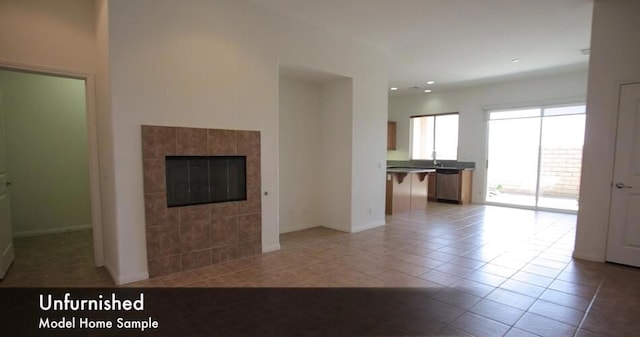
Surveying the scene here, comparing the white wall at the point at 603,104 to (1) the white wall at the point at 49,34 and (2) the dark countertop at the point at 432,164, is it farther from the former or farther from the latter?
(1) the white wall at the point at 49,34

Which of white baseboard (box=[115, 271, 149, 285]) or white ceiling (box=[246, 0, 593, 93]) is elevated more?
white ceiling (box=[246, 0, 593, 93])

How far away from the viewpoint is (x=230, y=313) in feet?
Answer: 8.07

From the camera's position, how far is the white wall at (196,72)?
9.57ft

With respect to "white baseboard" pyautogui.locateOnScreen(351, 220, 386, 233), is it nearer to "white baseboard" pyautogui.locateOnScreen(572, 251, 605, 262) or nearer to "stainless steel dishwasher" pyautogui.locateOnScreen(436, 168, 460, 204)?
"white baseboard" pyautogui.locateOnScreen(572, 251, 605, 262)

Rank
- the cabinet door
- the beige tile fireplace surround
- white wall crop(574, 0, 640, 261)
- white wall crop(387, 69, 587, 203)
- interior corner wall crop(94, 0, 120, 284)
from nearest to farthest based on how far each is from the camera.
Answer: interior corner wall crop(94, 0, 120, 284) < the beige tile fireplace surround < white wall crop(574, 0, 640, 261) < white wall crop(387, 69, 587, 203) < the cabinet door

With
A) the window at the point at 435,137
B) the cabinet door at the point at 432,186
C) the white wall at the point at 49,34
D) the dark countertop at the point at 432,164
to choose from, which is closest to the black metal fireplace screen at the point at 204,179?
the white wall at the point at 49,34

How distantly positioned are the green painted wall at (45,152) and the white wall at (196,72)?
288cm

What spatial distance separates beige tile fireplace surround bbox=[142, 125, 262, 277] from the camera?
10.2 feet

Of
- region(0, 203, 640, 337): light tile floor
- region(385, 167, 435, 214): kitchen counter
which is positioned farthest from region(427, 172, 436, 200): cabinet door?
region(0, 203, 640, 337): light tile floor

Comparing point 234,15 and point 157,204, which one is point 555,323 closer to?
point 157,204

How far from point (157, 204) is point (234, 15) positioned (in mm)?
2275

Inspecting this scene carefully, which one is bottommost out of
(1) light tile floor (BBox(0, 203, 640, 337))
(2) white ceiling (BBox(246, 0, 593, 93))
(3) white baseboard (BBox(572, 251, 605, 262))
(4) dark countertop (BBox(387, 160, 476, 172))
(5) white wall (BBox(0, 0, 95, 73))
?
(1) light tile floor (BBox(0, 203, 640, 337))

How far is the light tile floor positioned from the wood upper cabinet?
489 cm

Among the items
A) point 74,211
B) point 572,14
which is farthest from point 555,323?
point 74,211
